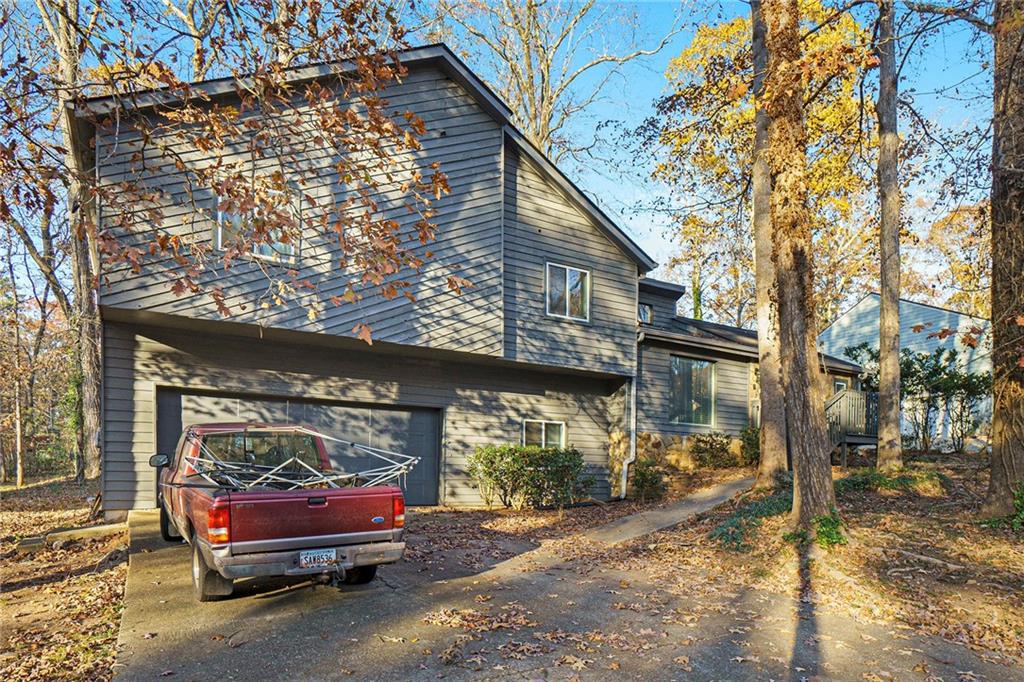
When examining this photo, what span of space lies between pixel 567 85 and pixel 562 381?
49.1 feet

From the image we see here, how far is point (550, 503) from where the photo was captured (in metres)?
15.3

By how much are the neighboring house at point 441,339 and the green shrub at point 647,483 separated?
2.94ft

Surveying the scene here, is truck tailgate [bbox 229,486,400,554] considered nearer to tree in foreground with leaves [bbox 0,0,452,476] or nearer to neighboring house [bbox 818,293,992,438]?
tree in foreground with leaves [bbox 0,0,452,476]

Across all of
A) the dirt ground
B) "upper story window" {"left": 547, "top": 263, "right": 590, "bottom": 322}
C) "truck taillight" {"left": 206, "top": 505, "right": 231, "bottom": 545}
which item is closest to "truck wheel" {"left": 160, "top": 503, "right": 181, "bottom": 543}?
the dirt ground

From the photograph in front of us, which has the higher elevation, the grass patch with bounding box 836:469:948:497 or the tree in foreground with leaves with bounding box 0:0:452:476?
the tree in foreground with leaves with bounding box 0:0:452:476

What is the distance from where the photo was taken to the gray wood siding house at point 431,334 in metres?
11.7

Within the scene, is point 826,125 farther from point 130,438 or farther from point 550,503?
point 130,438

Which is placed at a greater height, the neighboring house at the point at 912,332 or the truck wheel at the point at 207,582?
the neighboring house at the point at 912,332

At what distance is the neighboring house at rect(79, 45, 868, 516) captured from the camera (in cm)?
1177

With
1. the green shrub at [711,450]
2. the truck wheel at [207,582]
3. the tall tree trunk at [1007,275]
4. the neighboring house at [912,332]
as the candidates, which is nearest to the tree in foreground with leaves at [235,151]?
the truck wheel at [207,582]

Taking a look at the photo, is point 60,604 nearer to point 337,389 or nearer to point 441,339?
point 337,389

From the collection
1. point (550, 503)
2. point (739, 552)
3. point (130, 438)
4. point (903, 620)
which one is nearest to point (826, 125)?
point (550, 503)

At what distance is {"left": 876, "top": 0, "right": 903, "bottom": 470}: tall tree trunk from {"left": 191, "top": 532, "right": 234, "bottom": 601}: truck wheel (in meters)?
14.3

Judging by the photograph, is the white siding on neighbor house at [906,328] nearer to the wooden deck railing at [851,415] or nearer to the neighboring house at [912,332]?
the neighboring house at [912,332]
